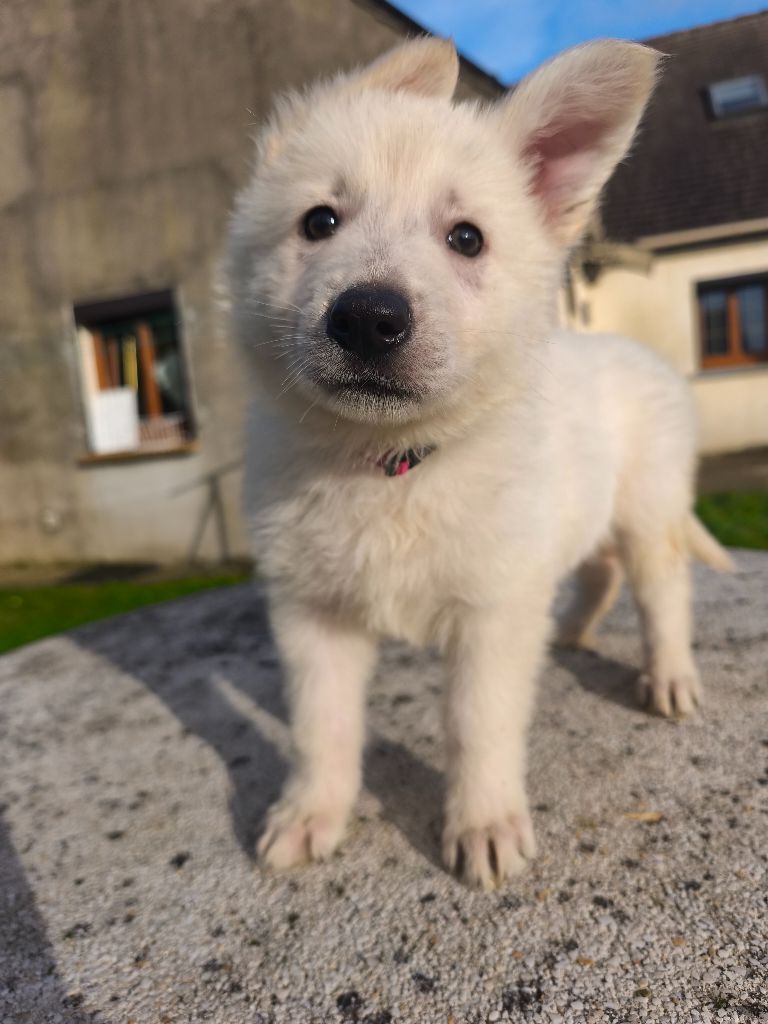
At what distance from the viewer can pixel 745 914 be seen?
1394 millimetres

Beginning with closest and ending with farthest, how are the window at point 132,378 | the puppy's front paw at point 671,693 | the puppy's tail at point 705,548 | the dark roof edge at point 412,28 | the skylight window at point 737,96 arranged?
the dark roof edge at point 412,28 < the puppy's front paw at point 671,693 < the puppy's tail at point 705,548 < the skylight window at point 737,96 < the window at point 132,378

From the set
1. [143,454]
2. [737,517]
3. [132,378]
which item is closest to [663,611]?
[737,517]

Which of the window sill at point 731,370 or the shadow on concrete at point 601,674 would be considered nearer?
the shadow on concrete at point 601,674

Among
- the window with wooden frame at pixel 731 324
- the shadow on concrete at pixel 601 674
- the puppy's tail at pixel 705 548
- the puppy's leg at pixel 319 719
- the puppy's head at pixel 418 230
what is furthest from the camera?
the window with wooden frame at pixel 731 324

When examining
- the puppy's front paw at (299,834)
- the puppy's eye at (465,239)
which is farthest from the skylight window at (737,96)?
the puppy's front paw at (299,834)

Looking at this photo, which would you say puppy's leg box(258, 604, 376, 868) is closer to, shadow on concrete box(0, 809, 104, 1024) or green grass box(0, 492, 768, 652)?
shadow on concrete box(0, 809, 104, 1024)

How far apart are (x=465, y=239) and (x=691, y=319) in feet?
32.9

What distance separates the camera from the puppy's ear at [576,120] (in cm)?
151

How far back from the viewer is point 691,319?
10.4 m

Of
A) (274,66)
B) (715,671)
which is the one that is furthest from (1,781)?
(274,66)

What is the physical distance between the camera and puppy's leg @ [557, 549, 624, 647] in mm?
2943

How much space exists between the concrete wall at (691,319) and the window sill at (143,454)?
624cm

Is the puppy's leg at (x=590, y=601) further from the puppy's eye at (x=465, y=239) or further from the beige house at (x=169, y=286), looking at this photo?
the beige house at (x=169, y=286)

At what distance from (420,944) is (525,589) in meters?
0.80
